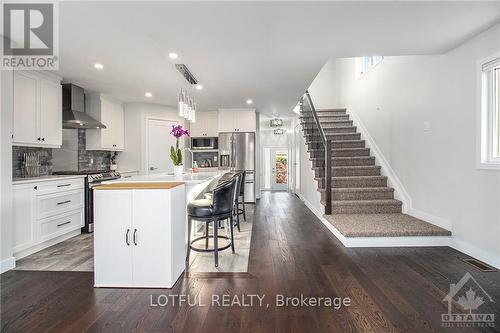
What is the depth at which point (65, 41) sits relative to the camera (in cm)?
294

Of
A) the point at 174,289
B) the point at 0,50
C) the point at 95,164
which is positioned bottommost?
the point at 174,289

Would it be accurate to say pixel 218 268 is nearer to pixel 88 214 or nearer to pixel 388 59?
pixel 88 214

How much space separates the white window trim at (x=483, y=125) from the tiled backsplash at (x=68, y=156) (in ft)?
19.6

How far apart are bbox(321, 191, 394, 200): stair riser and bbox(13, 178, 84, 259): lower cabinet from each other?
408 centimetres

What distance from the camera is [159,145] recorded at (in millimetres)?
6277

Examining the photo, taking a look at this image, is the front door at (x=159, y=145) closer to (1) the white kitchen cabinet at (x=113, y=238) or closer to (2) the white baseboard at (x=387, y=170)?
(1) the white kitchen cabinet at (x=113, y=238)

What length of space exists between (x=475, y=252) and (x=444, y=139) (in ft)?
4.64

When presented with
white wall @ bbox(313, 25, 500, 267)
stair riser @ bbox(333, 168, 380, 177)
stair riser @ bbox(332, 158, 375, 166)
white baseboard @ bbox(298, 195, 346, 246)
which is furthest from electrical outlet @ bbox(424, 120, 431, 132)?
white baseboard @ bbox(298, 195, 346, 246)

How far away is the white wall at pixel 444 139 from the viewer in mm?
2816

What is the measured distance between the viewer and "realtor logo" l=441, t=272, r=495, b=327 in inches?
71.5

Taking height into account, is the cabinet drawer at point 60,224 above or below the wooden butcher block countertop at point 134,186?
below

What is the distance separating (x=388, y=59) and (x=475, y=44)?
196cm

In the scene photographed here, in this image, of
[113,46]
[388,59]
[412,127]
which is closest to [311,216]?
[412,127]

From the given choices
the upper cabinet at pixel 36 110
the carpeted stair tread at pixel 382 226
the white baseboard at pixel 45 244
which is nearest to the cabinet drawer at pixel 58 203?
the white baseboard at pixel 45 244
